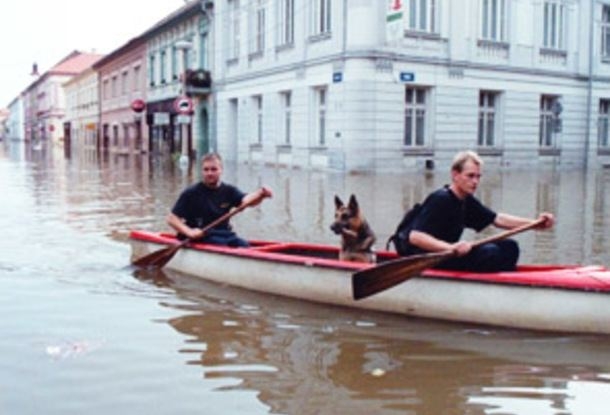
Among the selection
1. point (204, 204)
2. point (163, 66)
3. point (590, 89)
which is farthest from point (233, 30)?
point (204, 204)

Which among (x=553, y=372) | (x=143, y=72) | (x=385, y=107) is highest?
(x=143, y=72)

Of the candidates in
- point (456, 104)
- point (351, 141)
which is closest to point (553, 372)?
point (351, 141)

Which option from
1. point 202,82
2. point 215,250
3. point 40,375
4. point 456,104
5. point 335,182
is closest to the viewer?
point 40,375

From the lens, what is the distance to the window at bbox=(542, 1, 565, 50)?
98.9 feet

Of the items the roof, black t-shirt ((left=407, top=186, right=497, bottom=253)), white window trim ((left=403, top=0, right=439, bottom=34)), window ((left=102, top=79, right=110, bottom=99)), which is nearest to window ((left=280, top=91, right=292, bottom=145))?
white window trim ((left=403, top=0, right=439, bottom=34))

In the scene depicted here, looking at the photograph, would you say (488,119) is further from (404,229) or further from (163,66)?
(404,229)

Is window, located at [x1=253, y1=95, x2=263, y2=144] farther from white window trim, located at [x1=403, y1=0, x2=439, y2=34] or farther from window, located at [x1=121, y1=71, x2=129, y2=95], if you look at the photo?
window, located at [x1=121, y1=71, x2=129, y2=95]

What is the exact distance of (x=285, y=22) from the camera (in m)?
30.8

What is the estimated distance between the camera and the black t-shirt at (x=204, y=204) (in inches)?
322

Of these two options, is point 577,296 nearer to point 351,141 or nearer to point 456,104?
point 351,141

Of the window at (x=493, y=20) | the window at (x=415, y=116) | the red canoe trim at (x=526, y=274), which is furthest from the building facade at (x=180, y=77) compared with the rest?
the red canoe trim at (x=526, y=274)

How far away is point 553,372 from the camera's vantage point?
5.04 m

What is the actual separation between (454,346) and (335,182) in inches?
632

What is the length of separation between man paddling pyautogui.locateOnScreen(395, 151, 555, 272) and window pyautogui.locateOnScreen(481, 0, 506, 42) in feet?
76.3
